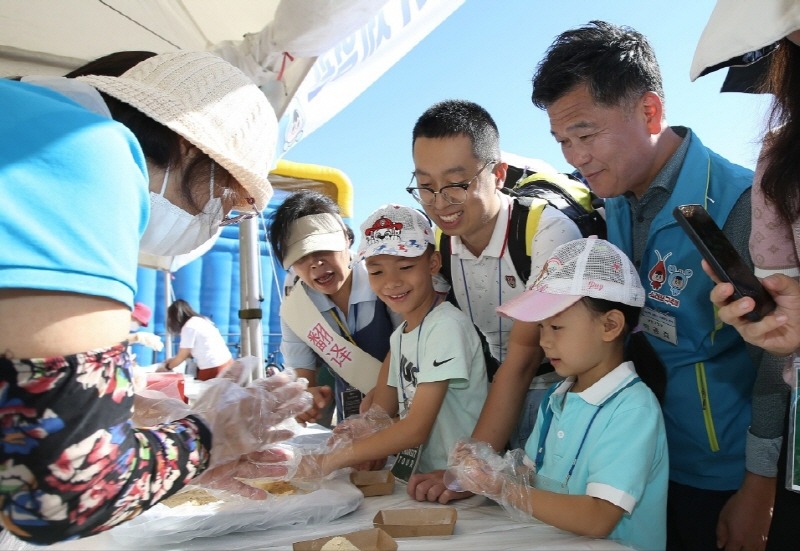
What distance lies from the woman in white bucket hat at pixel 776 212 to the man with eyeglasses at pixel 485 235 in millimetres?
556

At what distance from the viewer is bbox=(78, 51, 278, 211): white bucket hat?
1060mm

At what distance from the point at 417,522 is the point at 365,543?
0.63 feet

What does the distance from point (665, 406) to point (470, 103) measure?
115 cm

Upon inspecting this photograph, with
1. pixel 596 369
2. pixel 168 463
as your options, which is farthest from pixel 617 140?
pixel 168 463

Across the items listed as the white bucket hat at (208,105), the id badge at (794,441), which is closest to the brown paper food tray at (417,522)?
the id badge at (794,441)

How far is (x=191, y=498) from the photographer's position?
1.52m

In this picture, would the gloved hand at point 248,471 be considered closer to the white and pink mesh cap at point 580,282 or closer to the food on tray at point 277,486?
the food on tray at point 277,486

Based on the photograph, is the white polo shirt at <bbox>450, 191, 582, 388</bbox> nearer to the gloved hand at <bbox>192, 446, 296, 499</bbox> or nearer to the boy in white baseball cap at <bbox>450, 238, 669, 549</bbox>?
the boy in white baseball cap at <bbox>450, 238, 669, 549</bbox>

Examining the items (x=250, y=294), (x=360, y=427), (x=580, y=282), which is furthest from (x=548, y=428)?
(x=250, y=294)

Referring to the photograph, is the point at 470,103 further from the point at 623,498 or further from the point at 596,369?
the point at 623,498

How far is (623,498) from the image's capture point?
1.25 m

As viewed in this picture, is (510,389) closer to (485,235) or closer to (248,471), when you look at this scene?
(485,235)

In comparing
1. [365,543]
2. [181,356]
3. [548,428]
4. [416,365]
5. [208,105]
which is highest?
[208,105]

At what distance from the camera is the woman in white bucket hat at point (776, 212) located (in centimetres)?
94
